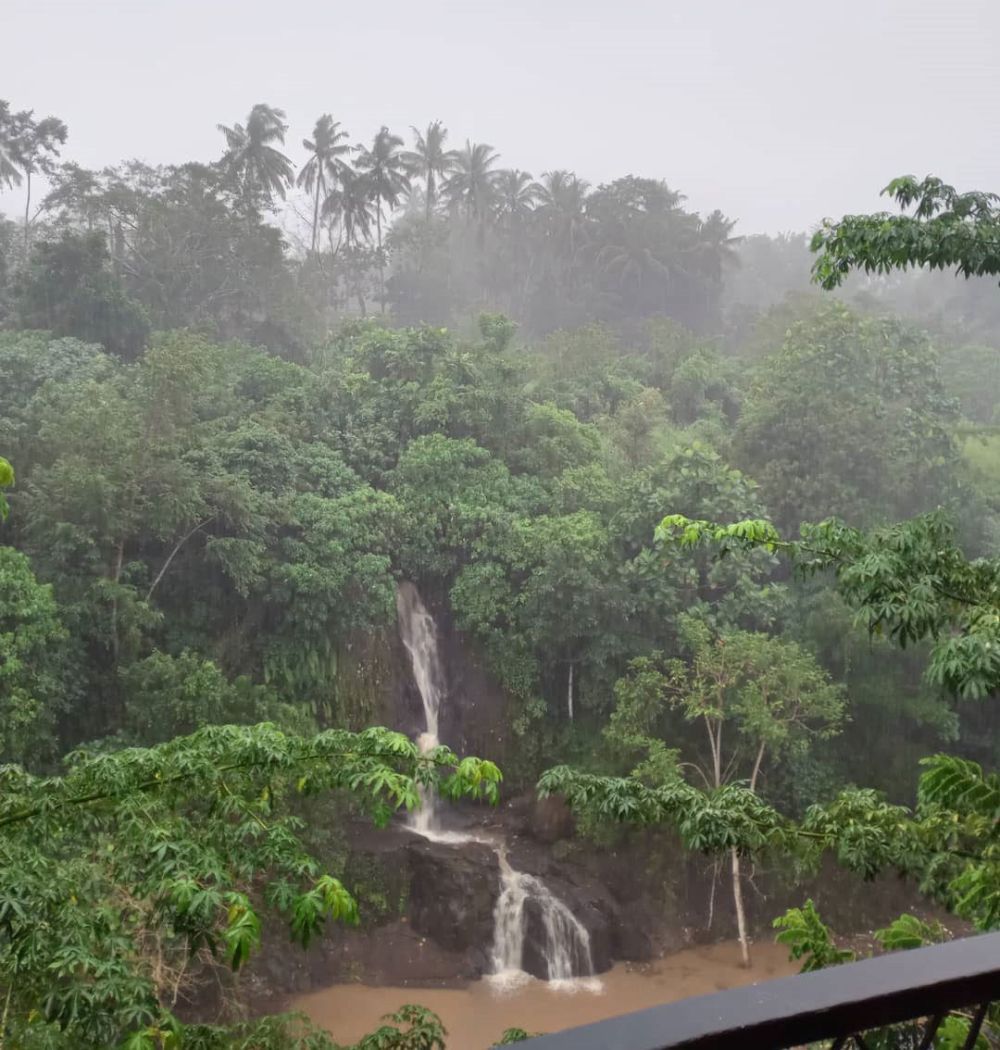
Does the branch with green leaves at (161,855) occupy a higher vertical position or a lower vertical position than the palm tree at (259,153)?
lower

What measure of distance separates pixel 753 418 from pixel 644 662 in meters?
5.06

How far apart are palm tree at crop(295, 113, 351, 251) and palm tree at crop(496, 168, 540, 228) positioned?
190 inches

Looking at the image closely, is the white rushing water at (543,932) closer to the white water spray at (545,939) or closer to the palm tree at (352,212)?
the white water spray at (545,939)

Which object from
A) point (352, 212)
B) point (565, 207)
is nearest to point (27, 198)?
point (352, 212)

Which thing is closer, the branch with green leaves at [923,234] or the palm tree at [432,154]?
the branch with green leaves at [923,234]

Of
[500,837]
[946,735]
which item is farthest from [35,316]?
[946,735]

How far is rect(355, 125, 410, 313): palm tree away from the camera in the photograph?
21516mm

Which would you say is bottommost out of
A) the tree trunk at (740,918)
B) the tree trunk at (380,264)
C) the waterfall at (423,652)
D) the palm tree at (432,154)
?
the tree trunk at (740,918)

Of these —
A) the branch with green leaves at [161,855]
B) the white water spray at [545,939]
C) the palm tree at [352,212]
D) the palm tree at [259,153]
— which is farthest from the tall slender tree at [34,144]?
the branch with green leaves at [161,855]

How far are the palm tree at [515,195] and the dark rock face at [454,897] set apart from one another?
19.2 meters

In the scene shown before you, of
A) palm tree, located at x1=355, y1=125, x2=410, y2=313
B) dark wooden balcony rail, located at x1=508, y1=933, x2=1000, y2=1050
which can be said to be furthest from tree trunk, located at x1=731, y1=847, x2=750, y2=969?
palm tree, located at x1=355, y1=125, x2=410, y2=313

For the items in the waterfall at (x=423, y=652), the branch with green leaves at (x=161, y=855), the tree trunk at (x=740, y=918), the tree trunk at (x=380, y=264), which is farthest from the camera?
the tree trunk at (x=380, y=264)

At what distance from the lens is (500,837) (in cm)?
1068

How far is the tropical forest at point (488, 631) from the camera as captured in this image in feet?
10.6
